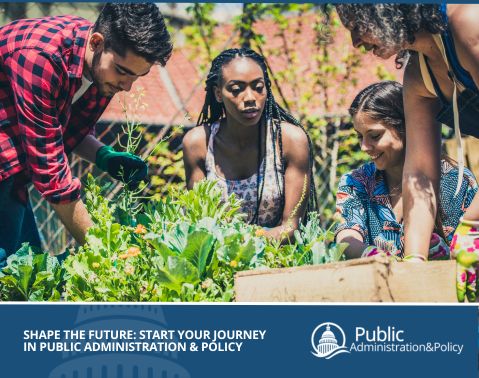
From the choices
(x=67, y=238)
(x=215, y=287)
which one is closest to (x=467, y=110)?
(x=215, y=287)

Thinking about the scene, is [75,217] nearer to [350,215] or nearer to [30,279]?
[30,279]

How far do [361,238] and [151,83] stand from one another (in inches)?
151

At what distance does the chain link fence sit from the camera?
436 centimetres

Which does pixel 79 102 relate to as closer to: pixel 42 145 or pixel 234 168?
pixel 42 145

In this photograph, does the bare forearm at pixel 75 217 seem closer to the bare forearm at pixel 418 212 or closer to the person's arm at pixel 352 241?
the person's arm at pixel 352 241

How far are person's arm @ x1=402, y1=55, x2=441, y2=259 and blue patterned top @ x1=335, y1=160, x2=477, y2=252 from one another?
0.48 metres

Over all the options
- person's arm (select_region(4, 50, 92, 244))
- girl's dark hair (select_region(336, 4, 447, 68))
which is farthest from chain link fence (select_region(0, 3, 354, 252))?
girl's dark hair (select_region(336, 4, 447, 68))

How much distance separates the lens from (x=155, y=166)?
4.75m

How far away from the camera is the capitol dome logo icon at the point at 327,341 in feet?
4.91

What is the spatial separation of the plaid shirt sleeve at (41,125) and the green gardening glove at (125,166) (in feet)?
1.38

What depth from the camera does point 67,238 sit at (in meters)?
4.43

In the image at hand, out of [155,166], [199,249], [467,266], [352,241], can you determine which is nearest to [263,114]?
[352,241]

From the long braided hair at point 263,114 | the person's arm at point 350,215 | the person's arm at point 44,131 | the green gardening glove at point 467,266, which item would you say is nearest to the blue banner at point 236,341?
the green gardening glove at point 467,266

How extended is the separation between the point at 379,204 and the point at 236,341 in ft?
4.51
